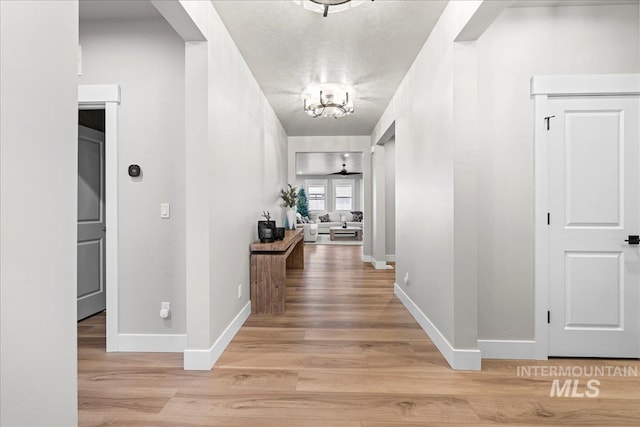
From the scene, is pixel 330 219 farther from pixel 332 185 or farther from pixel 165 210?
pixel 165 210

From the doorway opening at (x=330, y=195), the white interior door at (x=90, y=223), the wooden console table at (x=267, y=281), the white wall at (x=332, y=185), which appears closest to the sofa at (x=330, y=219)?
the doorway opening at (x=330, y=195)

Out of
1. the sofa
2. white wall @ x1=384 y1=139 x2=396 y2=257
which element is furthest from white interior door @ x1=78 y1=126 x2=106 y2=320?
the sofa

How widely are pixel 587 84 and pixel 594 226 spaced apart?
3.50ft

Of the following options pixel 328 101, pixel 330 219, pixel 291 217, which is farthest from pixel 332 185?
pixel 328 101

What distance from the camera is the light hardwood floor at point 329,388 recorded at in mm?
1790

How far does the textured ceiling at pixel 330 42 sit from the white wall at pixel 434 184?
206 millimetres

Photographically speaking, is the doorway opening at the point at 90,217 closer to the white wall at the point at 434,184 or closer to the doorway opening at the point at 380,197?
the white wall at the point at 434,184

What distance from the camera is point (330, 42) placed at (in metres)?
2.93

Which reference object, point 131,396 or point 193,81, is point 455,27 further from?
point 131,396

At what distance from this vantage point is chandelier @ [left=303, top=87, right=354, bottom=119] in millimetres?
3854

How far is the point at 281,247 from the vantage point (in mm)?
3539

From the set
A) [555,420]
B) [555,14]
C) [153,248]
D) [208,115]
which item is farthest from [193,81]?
[555,420]

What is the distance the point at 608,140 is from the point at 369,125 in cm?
382

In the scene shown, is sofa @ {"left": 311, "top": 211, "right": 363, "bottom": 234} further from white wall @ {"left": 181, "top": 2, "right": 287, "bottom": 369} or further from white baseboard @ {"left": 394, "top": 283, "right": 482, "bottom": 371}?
white baseboard @ {"left": 394, "top": 283, "right": 482, "bottom": 371}
